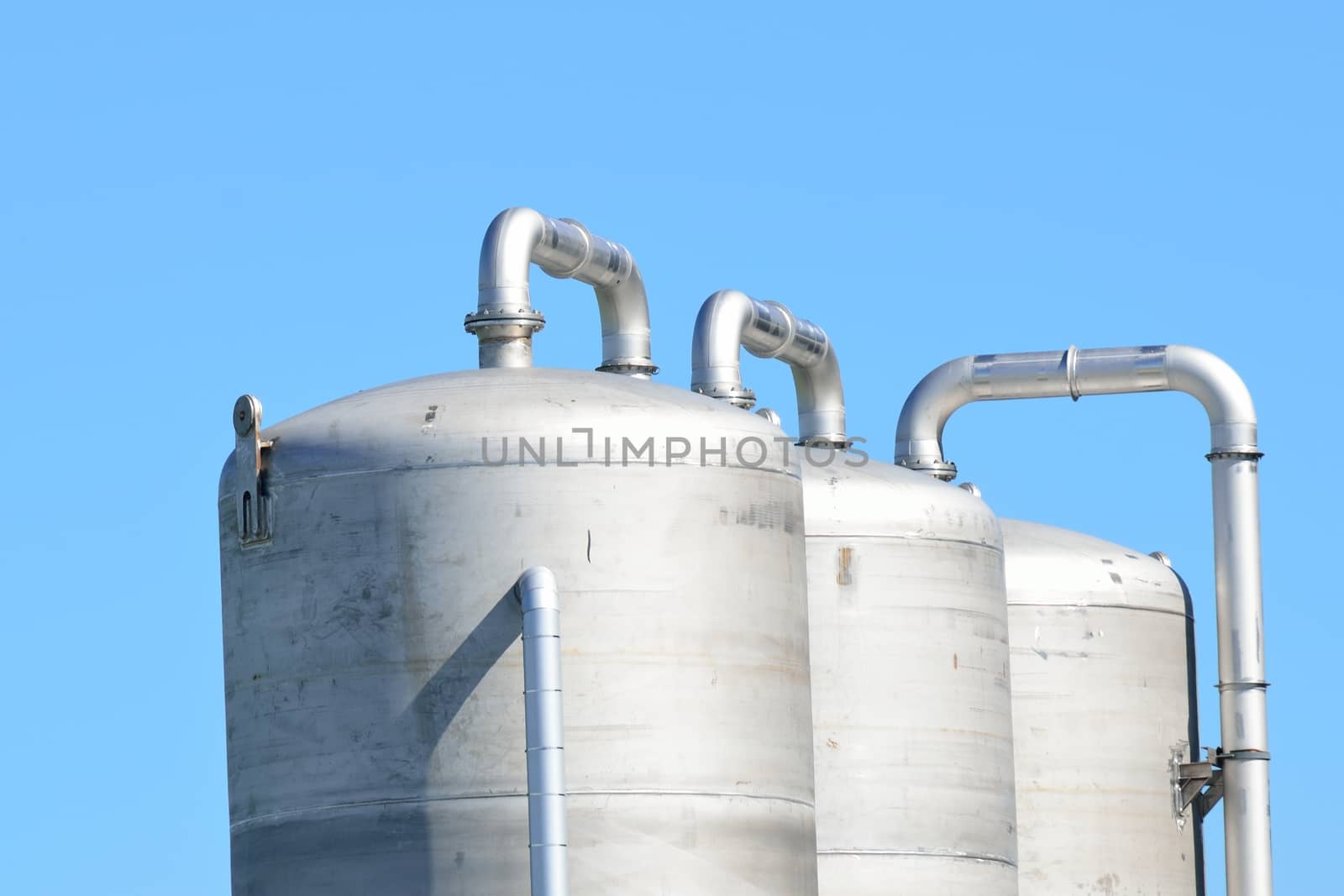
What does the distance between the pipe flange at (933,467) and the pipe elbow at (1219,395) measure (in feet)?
8.60

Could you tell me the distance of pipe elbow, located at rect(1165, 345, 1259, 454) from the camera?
94.2ft

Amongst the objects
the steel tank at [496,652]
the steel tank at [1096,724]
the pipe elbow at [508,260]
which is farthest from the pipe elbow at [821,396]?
the steel tank at [496,652]

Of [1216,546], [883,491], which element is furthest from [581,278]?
[1216,546]

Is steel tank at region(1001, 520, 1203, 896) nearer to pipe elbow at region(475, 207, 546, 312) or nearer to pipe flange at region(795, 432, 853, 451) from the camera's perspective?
pipe flange at region(795, 432, 853, 451)

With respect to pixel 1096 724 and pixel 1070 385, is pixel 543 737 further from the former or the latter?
pixel 1070 385

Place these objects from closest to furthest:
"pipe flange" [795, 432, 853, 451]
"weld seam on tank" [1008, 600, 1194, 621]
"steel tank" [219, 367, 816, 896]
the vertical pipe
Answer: "steel tank" [219, 367, 816, 896] < "weld seam on tank" [1008, 600, 1194, 621] < the vertical pipe < "pipe flange" [795, 432, 853, 451]

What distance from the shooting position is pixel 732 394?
2612 cm

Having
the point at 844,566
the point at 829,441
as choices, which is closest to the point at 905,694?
the point at 844,566

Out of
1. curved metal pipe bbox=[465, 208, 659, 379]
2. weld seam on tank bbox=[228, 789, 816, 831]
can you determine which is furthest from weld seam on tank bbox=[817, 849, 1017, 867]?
curved metal pipe bbox=[465, 208, 659, 379]

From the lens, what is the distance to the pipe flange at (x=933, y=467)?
29516mm

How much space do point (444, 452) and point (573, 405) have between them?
105 centimetres

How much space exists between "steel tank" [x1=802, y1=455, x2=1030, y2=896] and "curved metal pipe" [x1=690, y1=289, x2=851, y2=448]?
8.17 feet

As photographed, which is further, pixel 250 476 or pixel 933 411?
pixel 933 411

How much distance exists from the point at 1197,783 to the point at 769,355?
6.45 m
